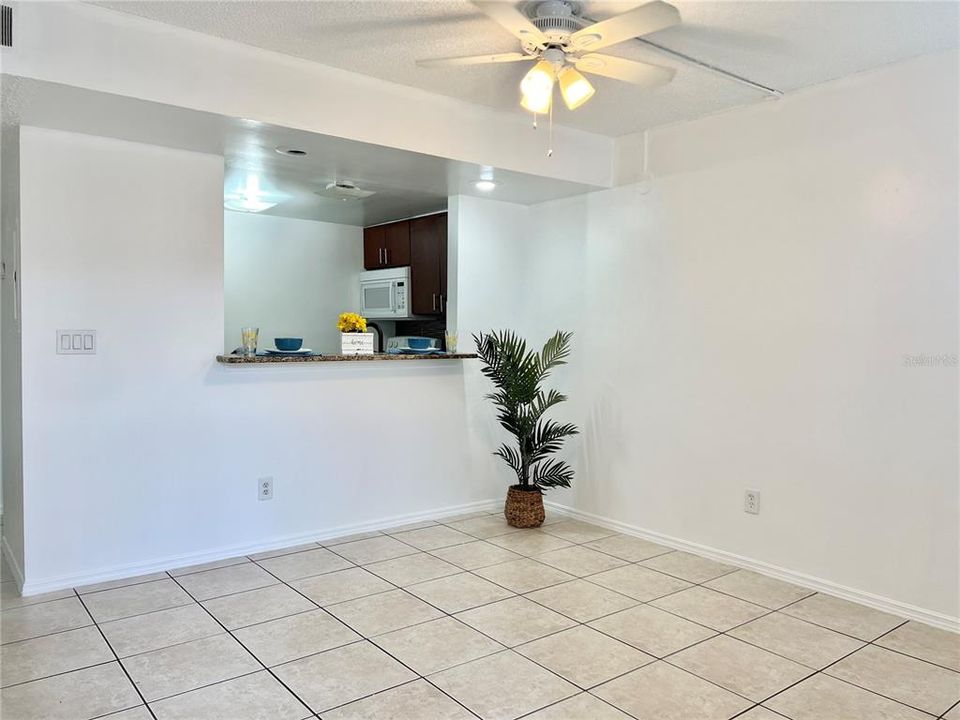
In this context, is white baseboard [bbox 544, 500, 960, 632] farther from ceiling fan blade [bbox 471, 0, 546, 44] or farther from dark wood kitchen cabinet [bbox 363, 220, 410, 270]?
ceiling fan blade [bbox 471, 0, 546, 44]

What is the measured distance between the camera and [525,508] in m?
4.14

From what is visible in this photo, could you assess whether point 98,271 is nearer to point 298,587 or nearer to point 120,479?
point 120,479

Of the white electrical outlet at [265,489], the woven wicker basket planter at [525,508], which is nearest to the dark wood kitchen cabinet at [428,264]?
the woven wicker basket planter at [525,508]

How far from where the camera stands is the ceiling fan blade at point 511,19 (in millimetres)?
2062

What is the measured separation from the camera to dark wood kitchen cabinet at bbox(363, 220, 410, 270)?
5363 mm

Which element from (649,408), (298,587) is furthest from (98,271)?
(649,408)

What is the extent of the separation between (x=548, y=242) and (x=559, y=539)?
6.19 feet

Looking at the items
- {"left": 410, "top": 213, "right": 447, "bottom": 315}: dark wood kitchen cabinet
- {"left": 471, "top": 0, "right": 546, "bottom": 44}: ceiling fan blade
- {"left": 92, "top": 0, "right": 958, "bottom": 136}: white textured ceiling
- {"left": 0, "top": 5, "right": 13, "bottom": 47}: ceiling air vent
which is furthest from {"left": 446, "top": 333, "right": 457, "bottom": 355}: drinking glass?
{"left": 0, "top": 5, "right": 13, "bottom": 47}: ceiling air vent

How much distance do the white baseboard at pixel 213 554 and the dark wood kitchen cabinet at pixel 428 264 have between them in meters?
1.45

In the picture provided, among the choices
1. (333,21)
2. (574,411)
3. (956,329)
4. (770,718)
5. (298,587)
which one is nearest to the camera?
(770,718)

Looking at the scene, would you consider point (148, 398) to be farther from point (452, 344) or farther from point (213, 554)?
point (452, 344)

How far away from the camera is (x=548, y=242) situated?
181 inches

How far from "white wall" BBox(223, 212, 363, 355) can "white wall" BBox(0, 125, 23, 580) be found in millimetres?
1938

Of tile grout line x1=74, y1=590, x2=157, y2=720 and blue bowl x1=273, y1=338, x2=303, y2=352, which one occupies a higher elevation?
blue bowl x1=273, y1=338, x2=303, y2=352
